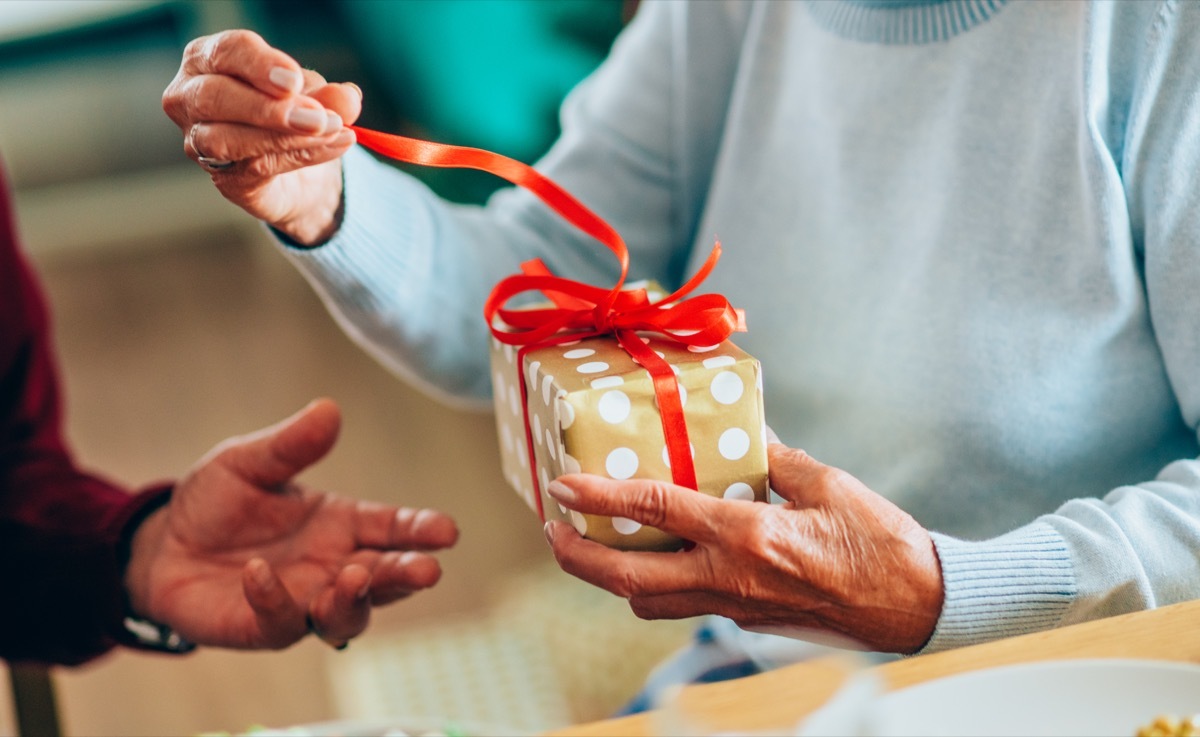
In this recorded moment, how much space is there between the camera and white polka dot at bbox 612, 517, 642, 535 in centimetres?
37

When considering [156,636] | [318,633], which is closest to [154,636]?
[156,636]

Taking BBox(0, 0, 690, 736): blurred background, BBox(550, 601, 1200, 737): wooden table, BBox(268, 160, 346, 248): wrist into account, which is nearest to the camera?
BBox(550, 601, 1200, 737): wooden table

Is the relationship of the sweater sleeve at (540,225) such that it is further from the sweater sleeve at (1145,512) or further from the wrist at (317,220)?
the sweater sleeve at (1145,512)

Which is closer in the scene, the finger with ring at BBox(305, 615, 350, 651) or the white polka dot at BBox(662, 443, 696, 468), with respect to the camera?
the white polka dot at BBox(662, 443, 696, 468)

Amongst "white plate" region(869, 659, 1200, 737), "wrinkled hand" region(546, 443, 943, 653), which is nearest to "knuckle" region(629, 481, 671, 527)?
"wrinkled hand" region(546, 443, 943, 653)

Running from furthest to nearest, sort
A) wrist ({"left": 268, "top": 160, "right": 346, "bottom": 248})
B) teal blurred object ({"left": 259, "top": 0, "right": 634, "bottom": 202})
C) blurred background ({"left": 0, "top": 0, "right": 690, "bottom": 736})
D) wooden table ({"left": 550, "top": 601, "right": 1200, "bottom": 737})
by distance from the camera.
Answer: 1. teal blurred object ({"left": 259, "top": 0, "right": 634, "bottom": 202})
2. blurred background ({"left": 0, "top": 0, "right": 690, "bottom": 736})
3. wrist ({"left": 268, "top": 160, "right": 346, "bottom": 248})
4. wooden table ({"left": 550, "top": 601, "right": 1200, "bottom": 737})

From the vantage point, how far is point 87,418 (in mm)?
1607

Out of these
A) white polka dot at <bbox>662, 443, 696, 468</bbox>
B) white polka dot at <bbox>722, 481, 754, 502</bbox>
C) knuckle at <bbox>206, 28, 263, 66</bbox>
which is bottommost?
white polka dot at <bbox>722, 481, 754, 502</bbox>

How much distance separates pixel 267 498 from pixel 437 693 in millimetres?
591

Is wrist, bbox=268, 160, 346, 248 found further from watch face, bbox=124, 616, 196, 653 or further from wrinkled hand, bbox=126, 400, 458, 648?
watch face, bbox=124, 616, 196, 653

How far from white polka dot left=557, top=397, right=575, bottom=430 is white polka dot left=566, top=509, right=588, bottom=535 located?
0.12ft

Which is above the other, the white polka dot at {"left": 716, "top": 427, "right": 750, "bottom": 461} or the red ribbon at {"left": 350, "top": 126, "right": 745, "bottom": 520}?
the red ribbon at {"left": 350, "top": 126, "right": 745, "bottom": 520}

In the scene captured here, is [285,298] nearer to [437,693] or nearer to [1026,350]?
[437,693]

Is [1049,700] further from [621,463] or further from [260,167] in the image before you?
[260,167]
